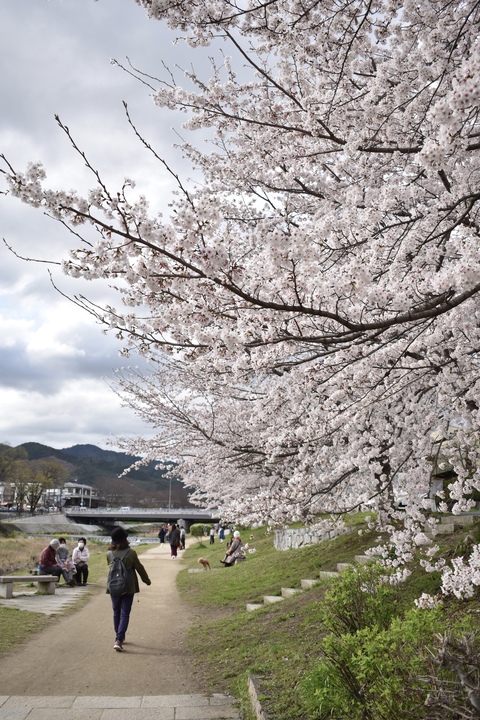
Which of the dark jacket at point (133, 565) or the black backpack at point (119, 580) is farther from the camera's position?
the dark jacket at point (133, 565)

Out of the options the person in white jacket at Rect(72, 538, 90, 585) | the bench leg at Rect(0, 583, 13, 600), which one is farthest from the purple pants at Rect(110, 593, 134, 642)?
the person in white jacket at Rect(72, 538, 90, 585)

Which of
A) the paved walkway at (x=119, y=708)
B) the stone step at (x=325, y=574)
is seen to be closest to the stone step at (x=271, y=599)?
the stone step at (x=325, y=574)

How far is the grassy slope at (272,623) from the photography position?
15.9 feet

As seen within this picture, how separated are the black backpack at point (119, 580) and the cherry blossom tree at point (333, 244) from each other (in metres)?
1.94

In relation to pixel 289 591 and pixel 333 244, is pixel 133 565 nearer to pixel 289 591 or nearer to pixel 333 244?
pixel 289 591

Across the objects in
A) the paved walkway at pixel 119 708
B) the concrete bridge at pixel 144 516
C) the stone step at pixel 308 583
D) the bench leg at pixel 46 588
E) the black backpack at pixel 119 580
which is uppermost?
the black backpack at pixel 119 580

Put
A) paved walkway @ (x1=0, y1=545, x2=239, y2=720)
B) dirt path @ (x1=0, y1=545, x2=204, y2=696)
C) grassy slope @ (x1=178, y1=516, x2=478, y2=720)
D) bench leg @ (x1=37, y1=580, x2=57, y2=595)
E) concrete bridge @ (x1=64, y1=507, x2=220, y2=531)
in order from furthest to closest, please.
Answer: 1. concrete bridge @ (x1=64, y1=507, x2=220, y2=531)
2. bench leg @ (x1=37, y1=580, x2=57, y2=595)
3. dirt path @ (x1=0, y1=545, x2=204, y2=696)
4. grassy slope @ (x1=178, y1=516, x2=478, y2=720)
5. paved walkway @ (x1=0, y1=545, x2=239, y2=720)

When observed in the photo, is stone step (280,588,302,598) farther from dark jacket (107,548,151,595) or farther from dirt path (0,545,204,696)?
dark jacket (107,548,151,595)

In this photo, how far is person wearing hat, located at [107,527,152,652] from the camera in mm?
6770

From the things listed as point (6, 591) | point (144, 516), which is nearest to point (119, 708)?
point (6, 591)

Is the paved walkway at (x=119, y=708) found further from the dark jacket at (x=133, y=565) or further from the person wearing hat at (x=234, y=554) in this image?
the person wearing hat at (x=234, y=554)

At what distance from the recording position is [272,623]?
287 inches

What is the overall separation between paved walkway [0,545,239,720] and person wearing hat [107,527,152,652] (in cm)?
24

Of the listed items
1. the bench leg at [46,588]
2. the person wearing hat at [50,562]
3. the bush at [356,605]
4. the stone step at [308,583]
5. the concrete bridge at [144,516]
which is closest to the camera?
the bush at [356,605]
